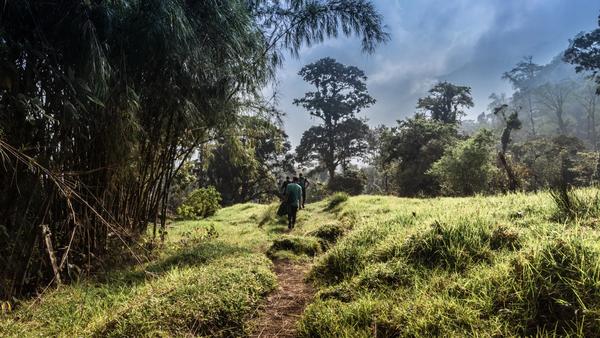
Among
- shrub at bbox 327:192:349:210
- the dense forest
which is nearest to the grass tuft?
shrub at bbox 327:192:349:210

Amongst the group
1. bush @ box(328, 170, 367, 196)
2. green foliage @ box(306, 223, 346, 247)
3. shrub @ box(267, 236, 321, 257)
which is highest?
bush @ box(328, 170, 367, 196)

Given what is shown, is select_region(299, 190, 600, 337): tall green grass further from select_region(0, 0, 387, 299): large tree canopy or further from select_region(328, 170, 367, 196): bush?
select_region(328, 170, 367, 196): bush

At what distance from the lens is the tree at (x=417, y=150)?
20.8m

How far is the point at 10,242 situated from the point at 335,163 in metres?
26.4

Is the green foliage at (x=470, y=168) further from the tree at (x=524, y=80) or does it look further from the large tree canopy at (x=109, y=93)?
the tree at (x=524, y=80)

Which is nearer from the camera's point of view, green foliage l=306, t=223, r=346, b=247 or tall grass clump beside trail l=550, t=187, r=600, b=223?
tall grass clump beside trail l=550, t=187, r=600, b=223

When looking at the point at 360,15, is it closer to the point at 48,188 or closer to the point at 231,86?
the point at 231,86

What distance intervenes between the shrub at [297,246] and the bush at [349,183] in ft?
51.0

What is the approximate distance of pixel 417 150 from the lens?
21.8 metres

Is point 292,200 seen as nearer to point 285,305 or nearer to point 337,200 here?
point 337,200

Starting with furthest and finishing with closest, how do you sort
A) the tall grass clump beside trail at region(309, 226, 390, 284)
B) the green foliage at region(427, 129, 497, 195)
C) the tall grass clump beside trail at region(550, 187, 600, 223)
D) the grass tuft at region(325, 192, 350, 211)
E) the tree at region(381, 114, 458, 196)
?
1. the tree at region(381, 114, 458, 196)
2. the green foliage at region(427, 129, 497, 195)
3. the grass tuft at region(325, 192, 350, 211)
4. the tall grass clump beside trail at region(309, 226, 390, 284)
5. the tall grass clump beside trail at region(550, 187, 600, 223)

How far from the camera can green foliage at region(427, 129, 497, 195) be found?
1545 centimetres

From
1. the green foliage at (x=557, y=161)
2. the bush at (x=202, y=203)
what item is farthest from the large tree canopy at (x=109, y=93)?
the green foliage at (x=557, y=161)

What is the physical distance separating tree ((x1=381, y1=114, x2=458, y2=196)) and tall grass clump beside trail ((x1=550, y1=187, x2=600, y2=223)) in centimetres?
1641
